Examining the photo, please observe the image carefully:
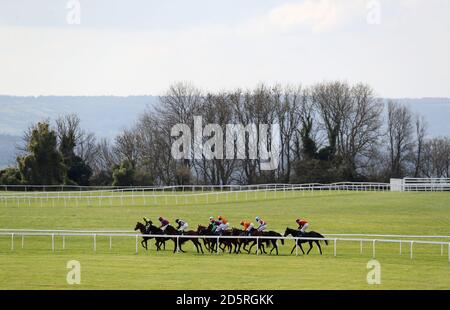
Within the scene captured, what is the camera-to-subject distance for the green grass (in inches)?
850

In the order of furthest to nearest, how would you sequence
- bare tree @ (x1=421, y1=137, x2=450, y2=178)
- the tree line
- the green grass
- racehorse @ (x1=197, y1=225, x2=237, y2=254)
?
bare tree @ (x1=421, y1=137, x2=450, y2=178), the tree line, racehorse @ (x1=197, y1=225, x2=237, y2=254), the green grass

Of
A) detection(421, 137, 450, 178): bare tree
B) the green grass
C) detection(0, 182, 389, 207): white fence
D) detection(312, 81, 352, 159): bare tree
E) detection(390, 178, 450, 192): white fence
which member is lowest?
the green grass

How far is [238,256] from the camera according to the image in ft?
91.6

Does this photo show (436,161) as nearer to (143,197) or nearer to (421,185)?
(421,185)

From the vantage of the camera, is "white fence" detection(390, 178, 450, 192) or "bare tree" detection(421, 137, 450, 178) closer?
"white fence" detection(390, 178, 450, 192)

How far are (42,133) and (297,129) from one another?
70.6ft

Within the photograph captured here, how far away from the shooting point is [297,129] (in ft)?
252

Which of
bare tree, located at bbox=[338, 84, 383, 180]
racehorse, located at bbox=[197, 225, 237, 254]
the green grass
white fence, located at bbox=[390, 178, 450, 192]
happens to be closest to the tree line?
bare tree, located at bbox=[338, 84, 383, 180]

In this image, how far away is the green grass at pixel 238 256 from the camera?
70.8 feet

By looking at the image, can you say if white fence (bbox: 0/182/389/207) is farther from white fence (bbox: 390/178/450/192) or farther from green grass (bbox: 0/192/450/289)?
white fence (bbox: 390/178/450/192)

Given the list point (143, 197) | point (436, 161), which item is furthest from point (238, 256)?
point (436, 161)

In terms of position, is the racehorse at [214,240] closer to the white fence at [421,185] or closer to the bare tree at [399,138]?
the white fence at [421,185]
